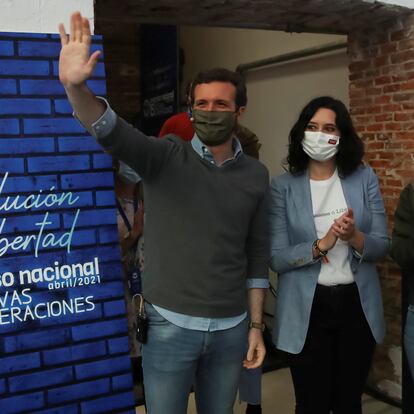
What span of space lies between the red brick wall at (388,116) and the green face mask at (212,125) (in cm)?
196

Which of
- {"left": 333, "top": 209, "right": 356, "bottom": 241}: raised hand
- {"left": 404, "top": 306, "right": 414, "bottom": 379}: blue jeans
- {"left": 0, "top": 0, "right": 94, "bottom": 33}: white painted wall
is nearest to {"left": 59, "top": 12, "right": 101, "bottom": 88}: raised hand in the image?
{"left": 0, "top": 0, "right": 94, "bottom": 33}: white painted wall

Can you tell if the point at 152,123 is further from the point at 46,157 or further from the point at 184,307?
the point at 184,307

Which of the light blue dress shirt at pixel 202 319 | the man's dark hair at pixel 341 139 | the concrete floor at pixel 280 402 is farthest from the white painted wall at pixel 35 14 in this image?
the concrete floor at pixel 280 402

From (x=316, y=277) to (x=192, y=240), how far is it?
2.47 ft

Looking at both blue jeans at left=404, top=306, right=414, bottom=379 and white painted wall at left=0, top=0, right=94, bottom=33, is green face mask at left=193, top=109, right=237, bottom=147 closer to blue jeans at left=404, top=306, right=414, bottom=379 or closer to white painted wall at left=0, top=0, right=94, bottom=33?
white painted wall at left=0, top=0, right=94, bottom=33

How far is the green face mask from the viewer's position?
5.72 ft

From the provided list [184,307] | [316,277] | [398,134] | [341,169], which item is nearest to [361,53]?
[398,134]

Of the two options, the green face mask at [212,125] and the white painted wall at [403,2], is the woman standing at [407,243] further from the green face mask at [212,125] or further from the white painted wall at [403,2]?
the white painted wall at [403,2]

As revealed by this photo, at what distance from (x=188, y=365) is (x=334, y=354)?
826 mm

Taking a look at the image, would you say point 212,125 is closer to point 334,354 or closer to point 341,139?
point 341,139

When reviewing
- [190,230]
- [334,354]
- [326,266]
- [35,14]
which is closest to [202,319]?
[190,230]

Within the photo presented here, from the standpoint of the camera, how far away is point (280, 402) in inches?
139

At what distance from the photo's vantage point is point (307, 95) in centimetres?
478

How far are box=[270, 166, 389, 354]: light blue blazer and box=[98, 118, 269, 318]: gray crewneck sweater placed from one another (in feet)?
1.65
